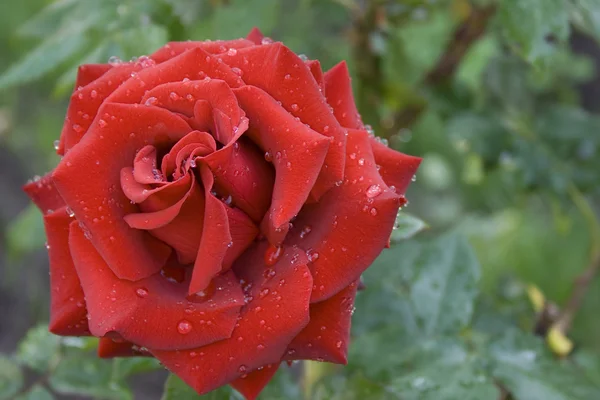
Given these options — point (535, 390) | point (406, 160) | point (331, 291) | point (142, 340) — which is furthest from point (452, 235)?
point (142, 340)

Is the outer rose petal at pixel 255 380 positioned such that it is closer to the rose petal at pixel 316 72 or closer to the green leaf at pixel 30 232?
the rose petal at pixel 316 72

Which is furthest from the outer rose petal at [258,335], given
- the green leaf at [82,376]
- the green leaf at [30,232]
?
the green leaf at [30,232]

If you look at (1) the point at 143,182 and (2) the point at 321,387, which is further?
(2) the point at 321,387

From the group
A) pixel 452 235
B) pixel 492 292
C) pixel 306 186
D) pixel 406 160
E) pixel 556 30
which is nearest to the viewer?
pixel 306 186

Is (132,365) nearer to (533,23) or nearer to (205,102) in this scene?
(205,102)

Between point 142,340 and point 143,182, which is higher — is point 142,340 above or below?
below

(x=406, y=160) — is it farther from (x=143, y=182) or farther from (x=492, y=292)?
(x=492, y=292)

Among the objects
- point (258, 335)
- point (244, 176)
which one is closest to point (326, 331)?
point (258, 335)

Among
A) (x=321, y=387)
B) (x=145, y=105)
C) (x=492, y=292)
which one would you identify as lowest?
(x=492, y=292)
